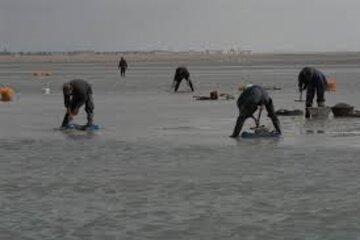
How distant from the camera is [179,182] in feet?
42.8

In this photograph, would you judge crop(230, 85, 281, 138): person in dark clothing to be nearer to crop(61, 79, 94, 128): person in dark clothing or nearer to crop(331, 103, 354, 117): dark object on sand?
crop(61, 79, 94, 128): person in dark clothing

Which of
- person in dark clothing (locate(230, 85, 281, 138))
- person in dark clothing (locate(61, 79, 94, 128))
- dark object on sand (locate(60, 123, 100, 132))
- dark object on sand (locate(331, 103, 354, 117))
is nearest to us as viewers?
person in dark clothing (locate(230, 85, 281, 138))

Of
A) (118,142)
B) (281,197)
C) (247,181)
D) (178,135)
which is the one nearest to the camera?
(281,197)

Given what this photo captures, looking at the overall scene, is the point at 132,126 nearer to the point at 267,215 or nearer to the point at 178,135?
the point at 178,135

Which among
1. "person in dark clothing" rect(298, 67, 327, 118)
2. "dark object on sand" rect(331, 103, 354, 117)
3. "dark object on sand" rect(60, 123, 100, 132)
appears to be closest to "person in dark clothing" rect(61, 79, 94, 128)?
"dark object on sand" rect(60, 123, 100, 132)

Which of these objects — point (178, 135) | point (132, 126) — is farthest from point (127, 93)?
point (178, 135)

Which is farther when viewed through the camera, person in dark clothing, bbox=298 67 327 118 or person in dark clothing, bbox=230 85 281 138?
person in dark clothing, bbox=298 67 327 118

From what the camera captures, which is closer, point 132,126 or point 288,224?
point 288,224

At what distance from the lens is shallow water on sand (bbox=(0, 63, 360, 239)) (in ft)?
32.0

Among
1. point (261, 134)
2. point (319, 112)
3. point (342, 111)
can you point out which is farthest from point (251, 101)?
point (342, 111)

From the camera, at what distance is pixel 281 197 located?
38.0 feet

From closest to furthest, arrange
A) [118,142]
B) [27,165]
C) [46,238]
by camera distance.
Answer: [46,238] < [27,165] < [118,142]

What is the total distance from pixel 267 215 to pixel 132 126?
12.9 metres

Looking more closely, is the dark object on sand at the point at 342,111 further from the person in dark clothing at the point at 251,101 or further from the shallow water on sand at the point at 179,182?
the person in dark clothing at the point at 251,101
